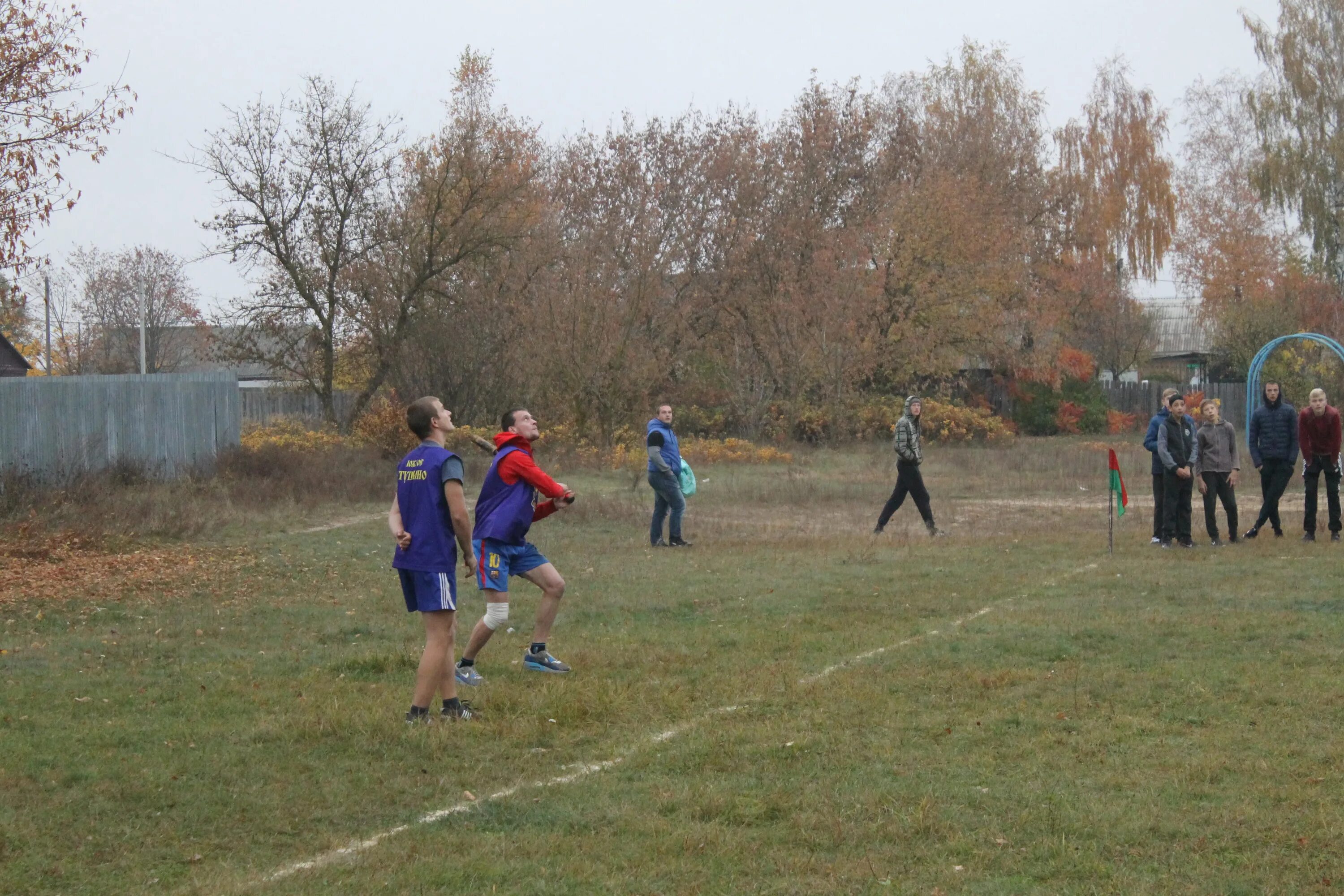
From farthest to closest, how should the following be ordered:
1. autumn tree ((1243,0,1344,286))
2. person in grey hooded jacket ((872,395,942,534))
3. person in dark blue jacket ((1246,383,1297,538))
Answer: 1. autumn tree ((1243,0,1344,286))
2. person in grey hooded jacket ((872,395,942,534))
3. person in dark blue jacket ((1246,383,1297,538))

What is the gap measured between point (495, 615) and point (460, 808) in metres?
2.53

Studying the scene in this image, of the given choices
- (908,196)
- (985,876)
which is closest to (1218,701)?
(985,876)

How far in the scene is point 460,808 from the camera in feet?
18.6

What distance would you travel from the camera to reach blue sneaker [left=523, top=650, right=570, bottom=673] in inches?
334

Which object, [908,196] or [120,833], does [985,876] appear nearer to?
[120,833]

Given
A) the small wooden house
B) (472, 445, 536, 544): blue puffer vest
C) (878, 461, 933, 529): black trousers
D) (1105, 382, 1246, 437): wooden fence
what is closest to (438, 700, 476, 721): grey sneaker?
(472, 445, 536, 544): blue puffer vest

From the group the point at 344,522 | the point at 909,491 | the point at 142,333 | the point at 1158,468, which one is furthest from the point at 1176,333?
the point at 344,522

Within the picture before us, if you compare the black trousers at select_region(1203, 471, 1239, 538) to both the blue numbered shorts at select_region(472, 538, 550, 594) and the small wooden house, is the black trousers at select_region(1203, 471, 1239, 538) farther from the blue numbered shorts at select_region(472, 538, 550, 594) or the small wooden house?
the small wooden house

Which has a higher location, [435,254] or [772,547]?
[435,254]

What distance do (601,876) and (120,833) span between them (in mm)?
2000

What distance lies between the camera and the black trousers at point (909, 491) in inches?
634

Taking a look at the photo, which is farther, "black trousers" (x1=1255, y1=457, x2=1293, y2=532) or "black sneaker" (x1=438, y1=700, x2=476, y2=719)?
"black trousers" (x1=1255, y1=457, x2=1293, y2=532)

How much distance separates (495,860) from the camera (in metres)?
4.96

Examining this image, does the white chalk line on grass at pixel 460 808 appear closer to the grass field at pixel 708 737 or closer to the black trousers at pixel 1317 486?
the grass field at pixel 708 737
